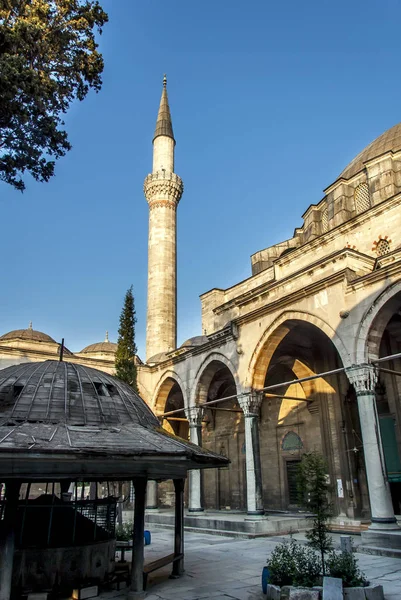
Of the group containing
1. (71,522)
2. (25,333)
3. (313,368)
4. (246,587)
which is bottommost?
(246,587)

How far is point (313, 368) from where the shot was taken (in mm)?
16516

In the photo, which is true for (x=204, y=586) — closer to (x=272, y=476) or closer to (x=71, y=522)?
(x=71, y=522)

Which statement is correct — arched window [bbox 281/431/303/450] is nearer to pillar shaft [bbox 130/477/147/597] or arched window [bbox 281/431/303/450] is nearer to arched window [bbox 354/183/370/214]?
arched window [bbox 354/183/370/214]

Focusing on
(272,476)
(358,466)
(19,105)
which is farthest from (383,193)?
(19,105)

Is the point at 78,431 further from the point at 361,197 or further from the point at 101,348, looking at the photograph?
the point at 101,348

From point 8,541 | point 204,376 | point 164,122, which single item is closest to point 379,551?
point 8,541

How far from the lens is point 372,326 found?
11000 mm

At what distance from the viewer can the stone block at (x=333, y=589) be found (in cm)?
522

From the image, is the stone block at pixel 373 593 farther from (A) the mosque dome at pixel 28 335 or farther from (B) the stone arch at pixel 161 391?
(A) the mosque dome at pixel 28 335

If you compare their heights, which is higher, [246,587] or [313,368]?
[313,368]

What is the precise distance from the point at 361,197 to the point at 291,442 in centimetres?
961

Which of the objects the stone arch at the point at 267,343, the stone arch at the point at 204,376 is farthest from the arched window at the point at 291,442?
the stone arch at the point at 267,343

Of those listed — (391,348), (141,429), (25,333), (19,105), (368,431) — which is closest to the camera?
(141,429)

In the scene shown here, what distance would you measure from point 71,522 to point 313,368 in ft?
37.7
